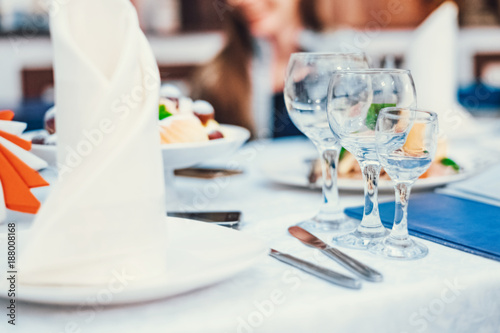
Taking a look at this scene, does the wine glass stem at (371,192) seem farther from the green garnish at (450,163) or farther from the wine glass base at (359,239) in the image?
the green garnish at (450,163)

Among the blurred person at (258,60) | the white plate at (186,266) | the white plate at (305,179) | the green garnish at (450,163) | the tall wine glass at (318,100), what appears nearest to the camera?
the white plate at (186,266)

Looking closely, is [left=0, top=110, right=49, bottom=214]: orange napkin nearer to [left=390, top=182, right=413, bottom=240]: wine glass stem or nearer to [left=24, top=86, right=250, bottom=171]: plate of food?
[left=24, top=86, right=250, bottom=171]: plate of food

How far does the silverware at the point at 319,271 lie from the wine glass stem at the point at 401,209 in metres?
0.13

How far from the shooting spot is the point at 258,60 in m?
3.88

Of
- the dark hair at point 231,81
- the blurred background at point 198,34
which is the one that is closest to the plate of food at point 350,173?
the dark hair at point 231,81

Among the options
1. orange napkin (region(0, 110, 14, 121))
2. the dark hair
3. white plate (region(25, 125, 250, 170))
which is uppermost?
orange napkin (region(0, 110, 14, 121))

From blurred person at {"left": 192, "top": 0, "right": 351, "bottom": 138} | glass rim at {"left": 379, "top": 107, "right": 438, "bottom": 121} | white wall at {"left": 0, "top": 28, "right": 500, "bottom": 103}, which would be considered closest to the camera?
glass rim at {"left": 379, "top": 107, "right": 438, "bottom": 121}

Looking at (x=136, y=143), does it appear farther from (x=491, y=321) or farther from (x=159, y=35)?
(x=159, y=35)

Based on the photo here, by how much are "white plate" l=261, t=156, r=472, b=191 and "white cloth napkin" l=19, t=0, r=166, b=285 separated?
543 mm

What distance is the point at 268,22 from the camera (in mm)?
4094

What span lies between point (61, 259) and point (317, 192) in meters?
0.62

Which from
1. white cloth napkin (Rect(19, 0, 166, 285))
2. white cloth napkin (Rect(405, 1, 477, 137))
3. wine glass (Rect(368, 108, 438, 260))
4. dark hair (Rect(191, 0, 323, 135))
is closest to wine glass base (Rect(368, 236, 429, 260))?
wine glass (Rect(368, 108, 438, 260))

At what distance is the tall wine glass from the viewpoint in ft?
2.59

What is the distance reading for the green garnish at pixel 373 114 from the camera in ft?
Answer: 2.24
